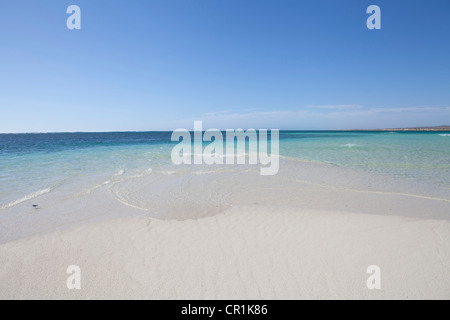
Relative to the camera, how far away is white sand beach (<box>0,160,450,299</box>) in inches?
115

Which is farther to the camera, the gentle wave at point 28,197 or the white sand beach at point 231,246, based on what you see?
the gentle wave at point 28,197

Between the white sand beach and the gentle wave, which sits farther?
the gentle wave

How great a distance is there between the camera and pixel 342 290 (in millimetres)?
2852

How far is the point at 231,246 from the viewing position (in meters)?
3.94

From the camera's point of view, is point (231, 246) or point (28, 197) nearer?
point (231, 246)

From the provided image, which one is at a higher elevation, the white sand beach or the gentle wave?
the gentle wave

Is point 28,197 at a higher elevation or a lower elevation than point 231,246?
higher

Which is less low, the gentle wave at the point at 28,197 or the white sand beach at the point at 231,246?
the gentle wave at the point at 28,197

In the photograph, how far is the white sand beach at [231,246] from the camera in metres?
2.92
